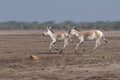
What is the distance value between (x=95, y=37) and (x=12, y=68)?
30.9 feet

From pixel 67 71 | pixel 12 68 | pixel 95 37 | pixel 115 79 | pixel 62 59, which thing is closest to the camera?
pixel 115 79

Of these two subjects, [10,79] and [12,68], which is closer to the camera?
[10,79]

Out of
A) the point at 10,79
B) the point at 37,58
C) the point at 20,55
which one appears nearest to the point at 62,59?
the point at 37,58

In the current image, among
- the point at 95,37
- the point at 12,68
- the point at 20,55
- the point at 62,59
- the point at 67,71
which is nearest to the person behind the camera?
→ the point at 67,71

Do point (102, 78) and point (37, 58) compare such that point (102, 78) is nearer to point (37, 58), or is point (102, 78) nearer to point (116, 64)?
point (116, 64)

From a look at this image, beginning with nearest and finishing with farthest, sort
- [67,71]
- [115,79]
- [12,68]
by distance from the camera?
[115,79] < [67,71] < [12,68]

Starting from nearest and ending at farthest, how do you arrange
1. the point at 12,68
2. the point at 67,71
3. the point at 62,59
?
the point at 67,71 → the point at 12,68 → the point at 62,59

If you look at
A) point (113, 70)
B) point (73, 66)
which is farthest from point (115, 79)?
point (73, 66)

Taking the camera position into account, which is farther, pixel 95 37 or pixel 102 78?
pixel 95 37

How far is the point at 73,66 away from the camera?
68.3 feet

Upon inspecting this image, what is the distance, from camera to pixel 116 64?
826 inches

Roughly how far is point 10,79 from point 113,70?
3994 mm

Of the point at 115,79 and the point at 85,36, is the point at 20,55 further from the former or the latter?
the point at 115,79

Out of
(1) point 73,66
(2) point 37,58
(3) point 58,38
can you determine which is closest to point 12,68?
(1) point 73,66
